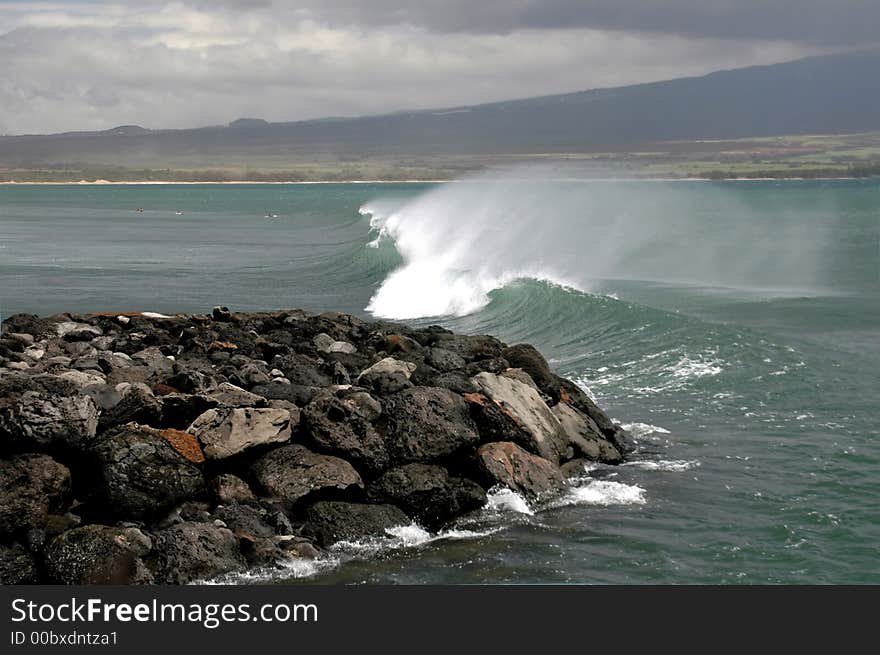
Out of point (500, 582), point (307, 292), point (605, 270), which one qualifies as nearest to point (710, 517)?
point (500, 582)

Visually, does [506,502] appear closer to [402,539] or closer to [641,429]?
[402,539]

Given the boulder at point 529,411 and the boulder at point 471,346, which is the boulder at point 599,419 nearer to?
the boulder at point 529,411

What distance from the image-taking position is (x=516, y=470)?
540 inches

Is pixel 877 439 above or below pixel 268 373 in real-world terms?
below

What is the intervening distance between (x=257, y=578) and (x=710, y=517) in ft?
16.9

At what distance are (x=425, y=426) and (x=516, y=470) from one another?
1.20 meters

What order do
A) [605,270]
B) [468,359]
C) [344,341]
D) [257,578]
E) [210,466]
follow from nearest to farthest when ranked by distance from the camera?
[257,578], [210,466], [468,359], [344,341], [605,270]

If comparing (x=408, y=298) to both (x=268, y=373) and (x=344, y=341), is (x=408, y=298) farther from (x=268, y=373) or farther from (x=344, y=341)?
(x=268, y=373)

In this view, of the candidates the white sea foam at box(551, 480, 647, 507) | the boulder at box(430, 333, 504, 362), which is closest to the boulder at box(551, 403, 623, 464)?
the white sea foam at box(551, 480, 647, 507)

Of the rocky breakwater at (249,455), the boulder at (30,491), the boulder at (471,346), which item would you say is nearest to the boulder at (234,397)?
the rocky breakwater at (249,455)

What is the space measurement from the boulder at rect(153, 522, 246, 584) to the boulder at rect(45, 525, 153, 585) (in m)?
0.16

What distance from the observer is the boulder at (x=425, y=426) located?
1338 centimetres

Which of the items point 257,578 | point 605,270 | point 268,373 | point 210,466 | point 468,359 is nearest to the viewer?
point 257,578

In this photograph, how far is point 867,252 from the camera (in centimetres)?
5538
